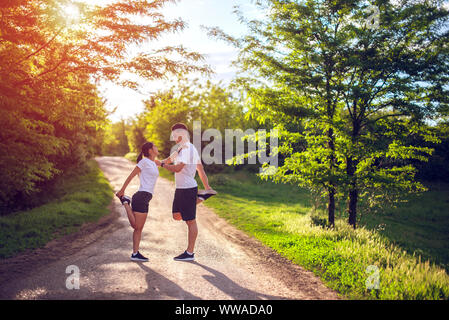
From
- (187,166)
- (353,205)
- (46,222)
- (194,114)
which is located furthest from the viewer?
(194,114)

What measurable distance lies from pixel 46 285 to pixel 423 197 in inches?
1032

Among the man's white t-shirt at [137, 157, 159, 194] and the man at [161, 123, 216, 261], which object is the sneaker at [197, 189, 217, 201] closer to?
the man at [161, 123, 216, 261]

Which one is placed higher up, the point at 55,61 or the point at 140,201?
the point at 55,61

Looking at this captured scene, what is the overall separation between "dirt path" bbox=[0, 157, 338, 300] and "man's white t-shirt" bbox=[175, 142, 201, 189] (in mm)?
1537

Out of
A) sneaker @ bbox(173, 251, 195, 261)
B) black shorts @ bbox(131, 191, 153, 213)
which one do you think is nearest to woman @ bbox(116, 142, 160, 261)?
black shorts @ bbox(131, 191, 153, 213)

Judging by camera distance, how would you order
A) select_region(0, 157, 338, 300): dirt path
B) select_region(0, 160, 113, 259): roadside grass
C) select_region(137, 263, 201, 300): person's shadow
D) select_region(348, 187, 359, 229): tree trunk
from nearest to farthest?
select_region(137, 263, 201, 300): person's shadow → select_region(0, 157, 338, 300): dirt path → select_region(0, 160, 113, 259): roadside grass → select_region(348, 187, 359, 229): tree trunk

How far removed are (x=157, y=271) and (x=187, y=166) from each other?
191 cm

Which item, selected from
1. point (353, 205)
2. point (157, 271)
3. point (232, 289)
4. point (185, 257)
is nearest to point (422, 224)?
point (353, 205)

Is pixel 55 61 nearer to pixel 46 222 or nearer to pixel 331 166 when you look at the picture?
pixel 46 222

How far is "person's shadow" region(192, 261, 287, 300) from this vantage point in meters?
4.23

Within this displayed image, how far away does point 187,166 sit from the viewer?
5.30 metres

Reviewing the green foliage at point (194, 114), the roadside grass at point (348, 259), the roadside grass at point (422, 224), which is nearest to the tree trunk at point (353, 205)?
the roadside grass at point (422, 224)

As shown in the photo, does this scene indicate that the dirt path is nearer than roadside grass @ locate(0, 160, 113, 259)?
Yes

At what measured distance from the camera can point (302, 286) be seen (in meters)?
4.92
